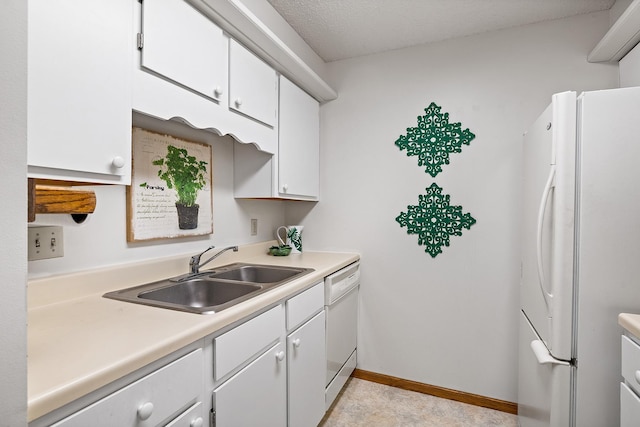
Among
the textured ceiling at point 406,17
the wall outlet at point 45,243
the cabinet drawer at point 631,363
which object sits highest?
the textured ceiling at point 406,17

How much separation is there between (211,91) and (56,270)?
918 mm

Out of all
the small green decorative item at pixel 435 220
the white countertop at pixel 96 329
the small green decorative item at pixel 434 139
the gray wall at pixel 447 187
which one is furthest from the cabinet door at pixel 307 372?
the small green decorative item at pixel 434 139

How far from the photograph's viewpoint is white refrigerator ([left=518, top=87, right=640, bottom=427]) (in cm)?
133

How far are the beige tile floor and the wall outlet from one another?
1658mm

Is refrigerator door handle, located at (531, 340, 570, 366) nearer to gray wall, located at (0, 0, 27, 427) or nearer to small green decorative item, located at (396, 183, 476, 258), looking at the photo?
small green decorative item, located at (396, 183, 476, 258)

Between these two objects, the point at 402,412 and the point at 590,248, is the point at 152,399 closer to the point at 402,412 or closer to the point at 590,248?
the point at 590,248

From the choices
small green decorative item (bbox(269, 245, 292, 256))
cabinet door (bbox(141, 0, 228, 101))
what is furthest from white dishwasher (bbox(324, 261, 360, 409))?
cabinet door (bbox(141, 0, 228, 101))

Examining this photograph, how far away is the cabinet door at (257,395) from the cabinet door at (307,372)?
0.07 meters

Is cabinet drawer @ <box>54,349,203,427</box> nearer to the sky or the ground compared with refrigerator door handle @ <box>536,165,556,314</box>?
nearer to the ground

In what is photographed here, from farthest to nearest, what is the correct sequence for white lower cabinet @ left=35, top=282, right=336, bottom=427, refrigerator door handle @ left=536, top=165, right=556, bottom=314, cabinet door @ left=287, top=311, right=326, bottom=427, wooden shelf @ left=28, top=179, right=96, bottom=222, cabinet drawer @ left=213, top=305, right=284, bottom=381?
cabinet door @ left=287, top=311, right=326, bottom=427
refrigerator door handle @ left=536, top=165, right=556, bottom=314
cabinet drawer @ left=213, top=305, right=284, bottom=381
wooden shelf @ left=28, top=179, right=96, bottom=222
white lower cabinet @ left=35, top=282, right=336, bottom=427

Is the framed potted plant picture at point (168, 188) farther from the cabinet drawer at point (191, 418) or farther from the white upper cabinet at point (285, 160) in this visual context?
the cabinet drawer at point (191, 418)

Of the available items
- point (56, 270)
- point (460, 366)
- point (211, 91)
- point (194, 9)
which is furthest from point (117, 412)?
point (460, 366)

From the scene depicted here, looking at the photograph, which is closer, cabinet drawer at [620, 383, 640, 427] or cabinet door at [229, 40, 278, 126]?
cabinet drawer at [620, 383, 640, 427]

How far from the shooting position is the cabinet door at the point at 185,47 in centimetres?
117
